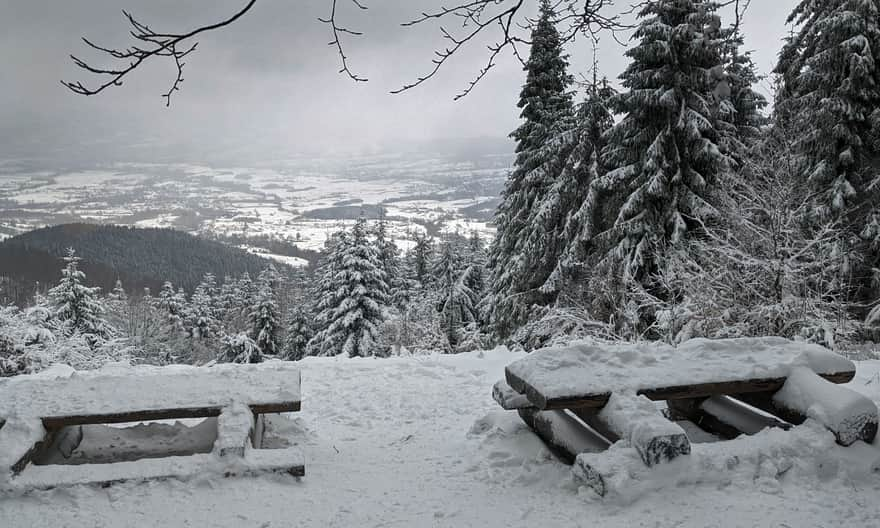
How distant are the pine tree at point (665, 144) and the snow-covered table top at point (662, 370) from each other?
905cm

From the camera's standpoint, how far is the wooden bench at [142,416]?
311cm

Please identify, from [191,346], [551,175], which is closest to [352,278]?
[551,175]

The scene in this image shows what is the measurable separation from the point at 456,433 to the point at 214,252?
414ft

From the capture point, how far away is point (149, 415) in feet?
11.9

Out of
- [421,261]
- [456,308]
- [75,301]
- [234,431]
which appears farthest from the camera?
[421,261]

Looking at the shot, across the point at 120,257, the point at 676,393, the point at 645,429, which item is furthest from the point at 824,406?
the point at 120,257

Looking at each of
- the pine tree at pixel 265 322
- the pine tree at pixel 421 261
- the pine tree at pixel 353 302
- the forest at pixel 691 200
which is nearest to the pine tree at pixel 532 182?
the forest at pixel 691 200

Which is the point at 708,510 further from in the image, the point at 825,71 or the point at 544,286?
the point at 825,71

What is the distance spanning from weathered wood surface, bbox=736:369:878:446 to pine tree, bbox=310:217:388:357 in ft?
71.1

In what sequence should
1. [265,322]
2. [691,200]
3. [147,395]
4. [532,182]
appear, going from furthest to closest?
[265,322]
[532,182]
[691,200]
[147,395]

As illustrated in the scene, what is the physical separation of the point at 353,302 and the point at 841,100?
19.8m

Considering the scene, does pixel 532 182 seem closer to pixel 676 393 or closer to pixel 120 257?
pixel 676 393

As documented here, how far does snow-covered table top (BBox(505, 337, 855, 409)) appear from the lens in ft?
11.5

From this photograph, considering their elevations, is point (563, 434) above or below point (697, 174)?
below
